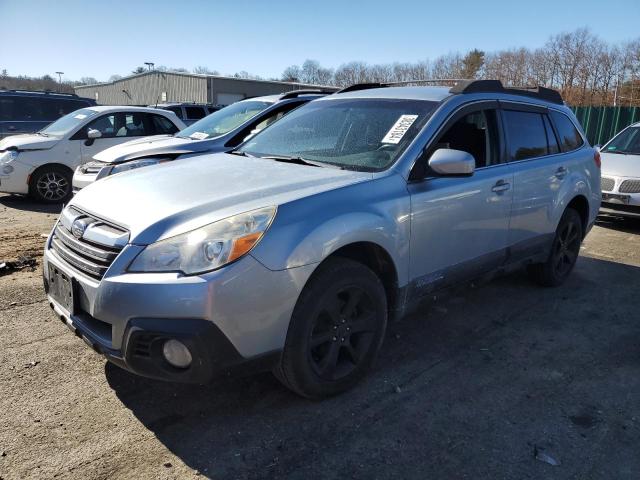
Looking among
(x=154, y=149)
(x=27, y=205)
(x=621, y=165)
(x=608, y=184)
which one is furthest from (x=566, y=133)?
(x=27, y=205)

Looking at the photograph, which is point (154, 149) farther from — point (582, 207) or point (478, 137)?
point (582, 207)

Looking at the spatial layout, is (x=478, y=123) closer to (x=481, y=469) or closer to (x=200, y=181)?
(x=200, y=181)

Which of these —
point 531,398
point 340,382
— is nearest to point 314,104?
point 340,382

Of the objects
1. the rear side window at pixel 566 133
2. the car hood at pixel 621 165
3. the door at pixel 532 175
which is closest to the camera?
the door at pixel 532 175

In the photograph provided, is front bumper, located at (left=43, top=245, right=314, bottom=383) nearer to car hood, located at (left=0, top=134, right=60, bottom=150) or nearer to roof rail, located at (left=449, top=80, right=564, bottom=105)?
roof rail, located at (left=449, top=80, right=564, bottom=105)

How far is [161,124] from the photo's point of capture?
396 inches

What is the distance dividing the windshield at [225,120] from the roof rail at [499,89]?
3.75 m

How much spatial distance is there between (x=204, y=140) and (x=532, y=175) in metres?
4.16

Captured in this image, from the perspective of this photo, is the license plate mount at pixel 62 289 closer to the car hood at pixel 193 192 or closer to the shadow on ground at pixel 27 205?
the car hood at pixel 193 192

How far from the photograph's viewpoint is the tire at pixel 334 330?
2.74m

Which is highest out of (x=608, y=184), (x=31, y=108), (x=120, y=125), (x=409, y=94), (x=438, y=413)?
(x=409, y=94)

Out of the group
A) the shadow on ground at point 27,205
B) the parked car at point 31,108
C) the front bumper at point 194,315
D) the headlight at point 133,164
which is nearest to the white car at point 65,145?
the shadow on ground at point 27,205

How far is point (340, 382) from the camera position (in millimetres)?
3053

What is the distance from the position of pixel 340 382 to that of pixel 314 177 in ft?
4.02
